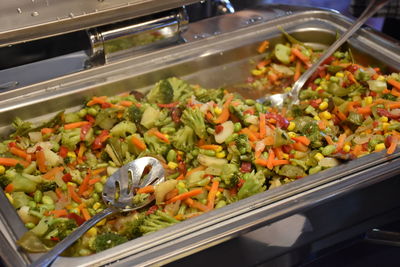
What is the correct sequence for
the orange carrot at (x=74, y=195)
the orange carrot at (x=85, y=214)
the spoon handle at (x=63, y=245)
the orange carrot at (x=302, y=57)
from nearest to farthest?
1. the spoon handle at (x=63, y=245)
2. the orange carrot at (x=85, y=214)
3. the orange carrot at (x=74, y=195)
4. the orange carrot at (x=302, y=57)

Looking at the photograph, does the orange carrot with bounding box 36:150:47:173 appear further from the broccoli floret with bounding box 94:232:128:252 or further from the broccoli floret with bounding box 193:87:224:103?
the broccoli floret with bounding box 193:87:224:103

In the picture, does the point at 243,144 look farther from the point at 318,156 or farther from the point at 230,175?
the point at 318,156

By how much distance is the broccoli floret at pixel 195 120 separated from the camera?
2.22 metres

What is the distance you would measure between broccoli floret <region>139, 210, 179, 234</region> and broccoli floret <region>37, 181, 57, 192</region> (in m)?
0.47

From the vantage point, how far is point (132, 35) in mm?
2520

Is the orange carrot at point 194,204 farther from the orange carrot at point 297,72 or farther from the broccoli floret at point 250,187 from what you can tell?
the orange carrot at point 297,72

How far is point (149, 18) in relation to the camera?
2559 mm

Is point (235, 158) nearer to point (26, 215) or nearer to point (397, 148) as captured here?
point (397, 148)

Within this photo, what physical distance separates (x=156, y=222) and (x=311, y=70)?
4.48 feet

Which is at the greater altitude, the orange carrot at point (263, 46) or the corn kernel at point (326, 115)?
the orange carrot at point (263, 46)

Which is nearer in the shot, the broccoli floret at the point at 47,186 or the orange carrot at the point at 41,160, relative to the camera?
the broccoli floret at the point at 47,186

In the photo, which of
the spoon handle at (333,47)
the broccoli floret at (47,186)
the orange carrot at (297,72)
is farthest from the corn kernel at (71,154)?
the orange carrot at (297,72)

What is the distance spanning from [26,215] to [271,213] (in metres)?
0.95

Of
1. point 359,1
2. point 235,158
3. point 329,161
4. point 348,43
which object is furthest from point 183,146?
point 359,1
